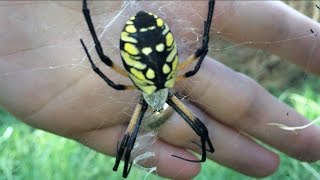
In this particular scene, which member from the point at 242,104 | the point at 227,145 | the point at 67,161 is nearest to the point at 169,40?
the point at 242,104

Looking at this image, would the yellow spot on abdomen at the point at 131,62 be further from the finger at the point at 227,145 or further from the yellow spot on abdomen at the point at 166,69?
the finger at the point at 227,145

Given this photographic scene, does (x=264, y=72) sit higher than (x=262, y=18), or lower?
lower

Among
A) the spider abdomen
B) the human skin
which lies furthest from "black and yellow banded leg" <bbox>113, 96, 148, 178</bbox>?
the spider abdomen

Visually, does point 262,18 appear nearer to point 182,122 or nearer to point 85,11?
point 182,122

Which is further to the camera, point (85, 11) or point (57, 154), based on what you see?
point (57, 154)

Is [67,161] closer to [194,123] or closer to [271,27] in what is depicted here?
[194,123]

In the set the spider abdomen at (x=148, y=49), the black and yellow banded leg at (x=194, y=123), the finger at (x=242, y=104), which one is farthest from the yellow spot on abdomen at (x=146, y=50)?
the finger at (x=242, y=104)

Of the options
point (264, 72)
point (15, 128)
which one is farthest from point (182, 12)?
point (264, 72)
